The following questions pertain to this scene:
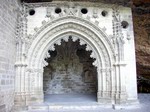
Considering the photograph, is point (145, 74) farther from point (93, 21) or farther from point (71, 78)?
point (93, 21)

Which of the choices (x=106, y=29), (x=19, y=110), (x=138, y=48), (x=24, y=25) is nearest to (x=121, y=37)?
(x=106, y=29)

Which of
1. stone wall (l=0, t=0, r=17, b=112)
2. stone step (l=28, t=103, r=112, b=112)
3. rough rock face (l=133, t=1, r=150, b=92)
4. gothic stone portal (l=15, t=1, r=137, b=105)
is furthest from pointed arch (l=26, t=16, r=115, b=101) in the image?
rough rock face (l=133, t=1, r=150, b=92)

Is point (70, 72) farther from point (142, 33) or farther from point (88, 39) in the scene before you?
point (142, 33)

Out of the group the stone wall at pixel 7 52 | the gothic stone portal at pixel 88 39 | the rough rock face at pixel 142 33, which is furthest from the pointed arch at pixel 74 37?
the rough rock face at pixel 142 33

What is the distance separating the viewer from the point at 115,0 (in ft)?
27.3

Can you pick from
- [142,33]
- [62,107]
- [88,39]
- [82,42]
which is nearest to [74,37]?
[82,42]

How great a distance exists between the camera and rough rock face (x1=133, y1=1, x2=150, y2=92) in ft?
28.8

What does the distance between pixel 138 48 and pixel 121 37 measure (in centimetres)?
227

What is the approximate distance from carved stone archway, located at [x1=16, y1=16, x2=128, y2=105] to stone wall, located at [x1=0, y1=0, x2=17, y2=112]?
81 centimetres

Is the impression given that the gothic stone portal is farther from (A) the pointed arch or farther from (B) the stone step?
(B) the stone step

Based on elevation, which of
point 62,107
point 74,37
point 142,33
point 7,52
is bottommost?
point 62,107

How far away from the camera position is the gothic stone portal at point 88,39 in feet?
26.8

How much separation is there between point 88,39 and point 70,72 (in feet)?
13.5

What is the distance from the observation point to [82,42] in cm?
875
